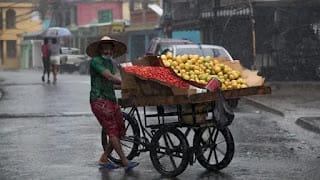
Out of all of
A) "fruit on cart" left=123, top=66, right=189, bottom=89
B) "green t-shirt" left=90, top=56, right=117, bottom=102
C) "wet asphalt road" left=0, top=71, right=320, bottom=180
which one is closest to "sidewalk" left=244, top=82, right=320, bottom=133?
"wet asphalt road" left=0, top=71, right=320, bottom=180

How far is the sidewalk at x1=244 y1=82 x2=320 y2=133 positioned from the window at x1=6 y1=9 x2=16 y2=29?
163ft

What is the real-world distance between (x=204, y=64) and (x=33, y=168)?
2.68 meters

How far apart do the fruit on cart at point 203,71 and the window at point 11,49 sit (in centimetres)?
6409

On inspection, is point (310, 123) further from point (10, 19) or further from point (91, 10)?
point (10, 19)

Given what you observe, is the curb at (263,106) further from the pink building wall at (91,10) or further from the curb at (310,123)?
the pink building wall at (91,10)

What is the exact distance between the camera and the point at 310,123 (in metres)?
13.4

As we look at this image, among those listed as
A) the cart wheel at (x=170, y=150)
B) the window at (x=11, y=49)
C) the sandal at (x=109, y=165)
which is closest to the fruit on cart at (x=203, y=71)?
the cart wheel at (x=170, y=150)

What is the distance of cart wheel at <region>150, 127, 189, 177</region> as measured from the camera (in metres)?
8.30

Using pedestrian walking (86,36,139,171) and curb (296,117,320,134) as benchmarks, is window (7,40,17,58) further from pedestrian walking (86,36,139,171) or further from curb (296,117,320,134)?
pedestrian walking (86,36,139,171)

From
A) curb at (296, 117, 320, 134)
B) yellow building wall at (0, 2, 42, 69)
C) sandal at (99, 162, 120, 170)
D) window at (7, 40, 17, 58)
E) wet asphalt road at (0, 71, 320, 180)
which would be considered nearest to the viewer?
wet asphalt road at (0, 71, 320, 180)

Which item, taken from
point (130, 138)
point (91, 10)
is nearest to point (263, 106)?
point (130, 138)

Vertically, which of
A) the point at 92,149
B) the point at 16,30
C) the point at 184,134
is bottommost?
the point at 16,30

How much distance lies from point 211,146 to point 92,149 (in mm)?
2572

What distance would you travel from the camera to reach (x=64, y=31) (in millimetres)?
41438
